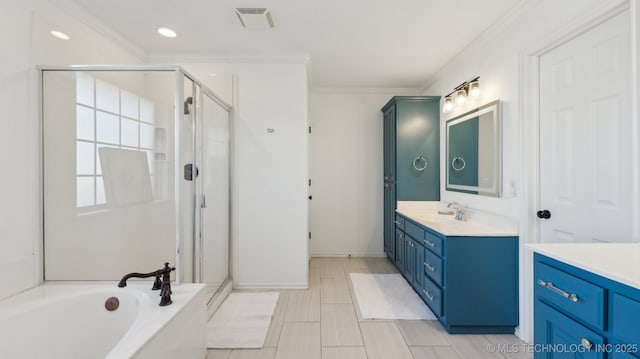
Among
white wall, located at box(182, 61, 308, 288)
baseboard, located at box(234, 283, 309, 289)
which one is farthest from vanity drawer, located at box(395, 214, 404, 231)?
baseboard, located at box(234, 283, 309, 289)

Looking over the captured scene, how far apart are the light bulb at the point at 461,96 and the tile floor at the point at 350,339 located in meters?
2.11

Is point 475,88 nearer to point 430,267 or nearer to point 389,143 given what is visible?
point 389,143

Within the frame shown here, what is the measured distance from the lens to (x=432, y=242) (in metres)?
2.36

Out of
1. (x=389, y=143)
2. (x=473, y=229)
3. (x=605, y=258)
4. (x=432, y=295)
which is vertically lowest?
(x=432, y=295)

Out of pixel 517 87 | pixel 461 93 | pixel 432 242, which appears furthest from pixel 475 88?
pixel 432 242

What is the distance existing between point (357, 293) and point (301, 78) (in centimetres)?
239

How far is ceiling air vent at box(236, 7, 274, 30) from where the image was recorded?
2149 mm

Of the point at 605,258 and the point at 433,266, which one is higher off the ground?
the point at 605,258

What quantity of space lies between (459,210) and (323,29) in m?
2.19

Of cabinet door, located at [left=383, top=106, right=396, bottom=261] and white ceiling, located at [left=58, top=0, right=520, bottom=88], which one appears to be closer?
white ceiling, located at [left=58, top=0, right=520, bottom=88]

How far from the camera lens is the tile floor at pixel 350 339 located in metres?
1.90

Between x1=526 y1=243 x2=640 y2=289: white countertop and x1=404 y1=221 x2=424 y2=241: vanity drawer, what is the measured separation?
1.36 meters

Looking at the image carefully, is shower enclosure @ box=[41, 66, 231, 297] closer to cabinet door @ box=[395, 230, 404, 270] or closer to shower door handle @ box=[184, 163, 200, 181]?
shower door handle @ box=[184, 163, 200, 181]

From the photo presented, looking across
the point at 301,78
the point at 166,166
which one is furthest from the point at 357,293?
the point at 301,78
